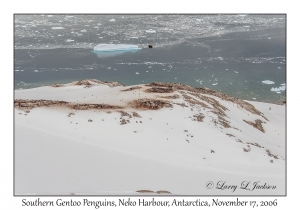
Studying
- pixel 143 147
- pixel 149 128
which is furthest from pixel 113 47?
pixel 143 147

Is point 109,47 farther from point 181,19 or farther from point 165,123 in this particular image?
point 165,123

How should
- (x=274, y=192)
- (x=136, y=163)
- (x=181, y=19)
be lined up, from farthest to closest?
(x=181, y=19) → (x=136, y=163) → (x=274, y=192)

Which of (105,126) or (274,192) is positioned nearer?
(274,192)

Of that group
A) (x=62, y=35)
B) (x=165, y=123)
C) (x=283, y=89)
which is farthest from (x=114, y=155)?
(x=62, y=35)

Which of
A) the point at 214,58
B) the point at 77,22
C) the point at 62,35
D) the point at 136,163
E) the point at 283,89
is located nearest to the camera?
the point at 136,163

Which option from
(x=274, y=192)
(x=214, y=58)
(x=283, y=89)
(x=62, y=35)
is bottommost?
(x=274, y=192)

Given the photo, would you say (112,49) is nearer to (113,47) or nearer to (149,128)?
(113,47)

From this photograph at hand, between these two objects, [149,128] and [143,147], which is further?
[149,128]
